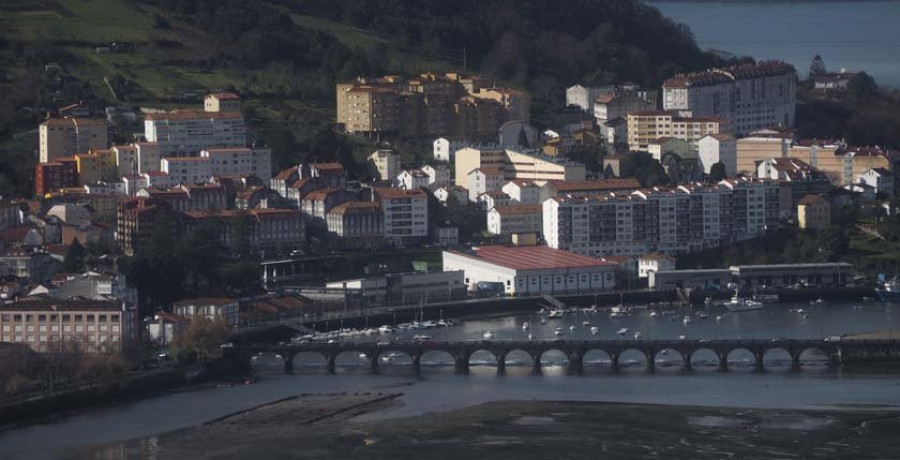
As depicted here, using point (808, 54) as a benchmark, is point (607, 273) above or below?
below

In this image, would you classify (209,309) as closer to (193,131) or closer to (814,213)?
(193,131)

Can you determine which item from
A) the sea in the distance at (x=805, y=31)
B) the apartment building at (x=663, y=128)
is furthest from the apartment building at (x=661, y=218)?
the sea in the distance at (x=805, y=31)

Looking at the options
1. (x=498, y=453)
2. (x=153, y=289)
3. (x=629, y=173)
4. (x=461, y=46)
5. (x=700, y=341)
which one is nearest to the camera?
(x=498, y=453)

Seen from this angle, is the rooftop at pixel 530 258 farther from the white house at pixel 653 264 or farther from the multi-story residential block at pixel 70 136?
the multi-story residential block at pixel 70 136

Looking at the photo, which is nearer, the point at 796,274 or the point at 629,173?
the point at 796,274

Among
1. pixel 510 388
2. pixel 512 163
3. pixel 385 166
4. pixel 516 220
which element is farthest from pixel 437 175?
pixel 510 388

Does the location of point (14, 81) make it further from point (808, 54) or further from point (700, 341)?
point (808, 54)

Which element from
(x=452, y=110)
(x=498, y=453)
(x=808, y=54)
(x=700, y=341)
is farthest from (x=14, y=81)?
(x=808, y=54)
